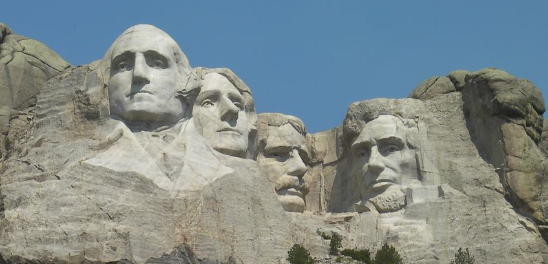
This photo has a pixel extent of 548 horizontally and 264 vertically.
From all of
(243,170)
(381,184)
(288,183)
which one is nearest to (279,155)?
(288,183)

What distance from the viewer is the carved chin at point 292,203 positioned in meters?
36.1

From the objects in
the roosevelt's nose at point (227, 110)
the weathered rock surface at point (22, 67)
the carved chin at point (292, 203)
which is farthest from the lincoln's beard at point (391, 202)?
the weathered rock surface at point (22, 67)

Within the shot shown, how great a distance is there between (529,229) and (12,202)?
356 inches

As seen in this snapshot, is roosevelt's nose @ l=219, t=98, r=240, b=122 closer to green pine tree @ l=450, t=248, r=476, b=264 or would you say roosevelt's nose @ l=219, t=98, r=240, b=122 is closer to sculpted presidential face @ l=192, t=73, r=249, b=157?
sculpted presidential face @ l=192, t=73, r=249, b=157

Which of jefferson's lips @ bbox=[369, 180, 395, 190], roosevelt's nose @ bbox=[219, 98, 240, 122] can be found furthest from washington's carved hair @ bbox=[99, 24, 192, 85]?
jefferson's lips @ bbox=[369, 180, 395, 190]

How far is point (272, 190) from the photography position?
33938 millimetres

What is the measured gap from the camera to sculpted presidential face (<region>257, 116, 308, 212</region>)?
36312 millimetres

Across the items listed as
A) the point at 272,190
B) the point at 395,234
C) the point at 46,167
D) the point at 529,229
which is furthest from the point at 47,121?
the point at 529,229

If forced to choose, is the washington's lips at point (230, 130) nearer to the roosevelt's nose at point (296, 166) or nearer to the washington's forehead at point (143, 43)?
the roosevelt's nose at point (296, 166)

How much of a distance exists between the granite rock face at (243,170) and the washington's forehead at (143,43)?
0.11ft

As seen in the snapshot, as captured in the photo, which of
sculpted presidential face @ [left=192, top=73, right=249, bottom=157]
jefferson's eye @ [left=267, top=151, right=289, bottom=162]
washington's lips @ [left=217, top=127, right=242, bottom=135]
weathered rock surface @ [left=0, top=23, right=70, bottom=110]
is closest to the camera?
weathered rock surface @ [left=0, top=23, right=70, bottom=110]

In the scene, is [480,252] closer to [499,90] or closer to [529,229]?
[529,229]

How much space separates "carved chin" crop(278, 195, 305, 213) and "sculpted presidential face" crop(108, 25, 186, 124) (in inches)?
130

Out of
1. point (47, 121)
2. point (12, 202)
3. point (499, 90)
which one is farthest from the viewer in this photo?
point (499, 90)
